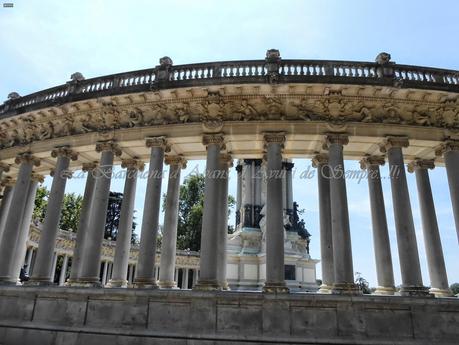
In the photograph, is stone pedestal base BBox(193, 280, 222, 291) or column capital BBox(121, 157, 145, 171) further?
column capital BBox(121, 157, 145, 171)

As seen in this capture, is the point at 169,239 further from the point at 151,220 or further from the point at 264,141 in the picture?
the point at 264,141

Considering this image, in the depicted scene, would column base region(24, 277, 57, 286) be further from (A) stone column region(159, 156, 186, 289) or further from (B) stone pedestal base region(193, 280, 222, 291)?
(B) stone pedestal base region(193, 280, 222, 291)

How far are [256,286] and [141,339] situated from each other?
1564 cm

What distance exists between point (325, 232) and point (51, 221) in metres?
17.0

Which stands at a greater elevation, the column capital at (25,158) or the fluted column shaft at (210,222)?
the column capital at (25,158)

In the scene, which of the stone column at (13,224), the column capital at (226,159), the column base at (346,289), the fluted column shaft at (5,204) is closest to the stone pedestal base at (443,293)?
the column base at (346,289)

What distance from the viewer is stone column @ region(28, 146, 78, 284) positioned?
21266 millimetres

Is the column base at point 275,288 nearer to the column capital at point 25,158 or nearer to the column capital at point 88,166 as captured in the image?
the column capital at point 88,166

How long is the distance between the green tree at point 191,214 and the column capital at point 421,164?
46.4 metres

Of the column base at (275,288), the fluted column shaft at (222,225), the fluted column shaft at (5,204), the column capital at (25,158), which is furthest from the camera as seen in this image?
the fluted column shaft at (5,204)

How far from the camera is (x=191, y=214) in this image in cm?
6981

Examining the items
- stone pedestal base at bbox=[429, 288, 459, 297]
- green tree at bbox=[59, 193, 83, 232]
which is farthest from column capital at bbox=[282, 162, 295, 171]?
green tree at bbox=[59, 193, 83, 232]

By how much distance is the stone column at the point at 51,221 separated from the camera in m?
21.3

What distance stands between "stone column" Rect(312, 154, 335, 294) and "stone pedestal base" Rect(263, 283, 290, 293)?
4.60 metres
